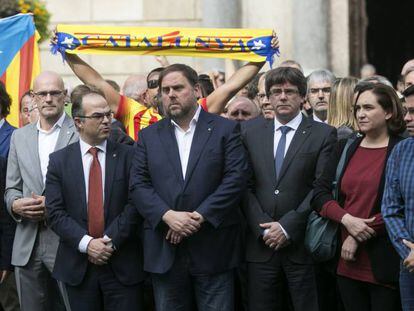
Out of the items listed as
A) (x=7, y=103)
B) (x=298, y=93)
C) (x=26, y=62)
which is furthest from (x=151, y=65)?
(x=298, y=93)

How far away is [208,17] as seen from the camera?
49.7 feet

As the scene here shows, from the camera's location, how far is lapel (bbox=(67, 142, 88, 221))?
7.96 metres

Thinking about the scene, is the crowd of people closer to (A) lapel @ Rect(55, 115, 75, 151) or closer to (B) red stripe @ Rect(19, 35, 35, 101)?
(A) lapel @ Rect(55, 115, 75, 151)

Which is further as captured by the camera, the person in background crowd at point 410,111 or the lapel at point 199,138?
the lapel at point 199,138

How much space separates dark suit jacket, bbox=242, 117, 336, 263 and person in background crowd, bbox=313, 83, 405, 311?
183mm

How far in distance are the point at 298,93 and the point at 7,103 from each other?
8.10ft

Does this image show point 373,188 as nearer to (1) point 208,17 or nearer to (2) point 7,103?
(2) point 7,103

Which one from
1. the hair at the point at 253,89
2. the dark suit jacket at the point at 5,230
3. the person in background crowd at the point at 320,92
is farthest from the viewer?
the hair at the point at 253,89

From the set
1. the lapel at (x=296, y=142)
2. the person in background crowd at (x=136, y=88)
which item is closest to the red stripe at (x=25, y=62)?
the person in background crowd at (x=136, y=88)

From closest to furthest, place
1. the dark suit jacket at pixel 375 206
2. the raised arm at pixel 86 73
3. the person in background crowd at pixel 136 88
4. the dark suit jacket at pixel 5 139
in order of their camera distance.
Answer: the dark suit jacket at pixel 375 206
the dark suit jacket at pixel 5 139
the raised arm at pixel 86 73
the person in background crowd at pixel 136 88

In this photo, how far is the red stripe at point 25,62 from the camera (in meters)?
10.7

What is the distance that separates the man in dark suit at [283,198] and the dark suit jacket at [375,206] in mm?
161

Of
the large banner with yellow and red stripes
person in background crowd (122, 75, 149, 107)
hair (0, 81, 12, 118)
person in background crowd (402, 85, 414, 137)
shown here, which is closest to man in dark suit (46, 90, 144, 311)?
hair (0, 81, 12, 118)

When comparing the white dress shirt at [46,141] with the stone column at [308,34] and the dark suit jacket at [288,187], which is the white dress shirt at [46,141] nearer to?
the dark suit jacket at [288,187]
